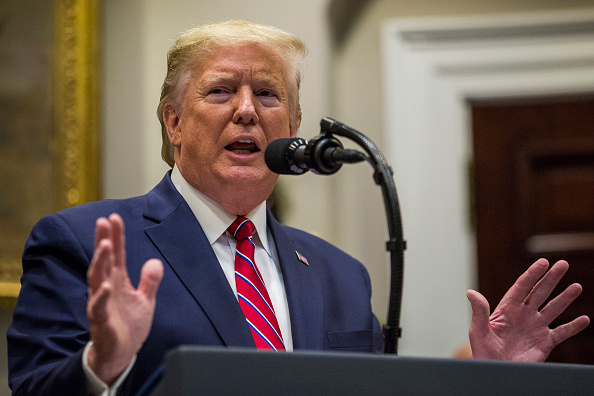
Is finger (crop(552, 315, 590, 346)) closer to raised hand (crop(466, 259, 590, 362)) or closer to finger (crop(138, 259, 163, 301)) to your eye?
raised hand (crop(466, 259, 590, 362))

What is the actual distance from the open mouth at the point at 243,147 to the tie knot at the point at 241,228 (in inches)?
6.0

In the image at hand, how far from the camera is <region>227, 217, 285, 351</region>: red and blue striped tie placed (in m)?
1.45

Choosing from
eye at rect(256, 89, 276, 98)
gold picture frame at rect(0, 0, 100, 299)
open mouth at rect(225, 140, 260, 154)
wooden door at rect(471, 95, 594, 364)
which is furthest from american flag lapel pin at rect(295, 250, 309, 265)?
wooden door at rect(471, 95, 594, 364)

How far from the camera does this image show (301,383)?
84 centimetres

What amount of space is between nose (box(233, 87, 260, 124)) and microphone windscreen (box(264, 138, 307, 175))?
1.32 ft

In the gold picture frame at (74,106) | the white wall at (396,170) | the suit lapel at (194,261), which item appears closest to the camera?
the suit lapel at (194,261)

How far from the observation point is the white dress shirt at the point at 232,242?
156 centimetres

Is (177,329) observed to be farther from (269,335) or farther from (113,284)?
(113,284)

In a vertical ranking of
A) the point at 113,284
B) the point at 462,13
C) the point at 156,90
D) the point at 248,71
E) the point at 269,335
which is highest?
the point at 462,13

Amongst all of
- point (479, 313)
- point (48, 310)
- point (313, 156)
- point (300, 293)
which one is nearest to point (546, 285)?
point (479, 313)

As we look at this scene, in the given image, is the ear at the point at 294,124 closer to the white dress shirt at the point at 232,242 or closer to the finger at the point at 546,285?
the white dress shirt at the point at 232,242

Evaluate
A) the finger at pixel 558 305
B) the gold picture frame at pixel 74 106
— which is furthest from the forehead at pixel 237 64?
the gold picture frame at pixel 74 106

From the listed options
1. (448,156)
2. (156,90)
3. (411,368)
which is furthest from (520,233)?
(411,368)

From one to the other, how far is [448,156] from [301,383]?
102 inches
